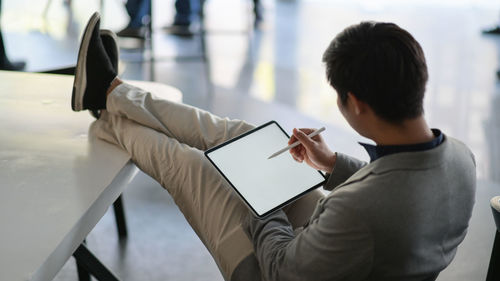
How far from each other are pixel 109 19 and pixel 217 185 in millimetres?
3044

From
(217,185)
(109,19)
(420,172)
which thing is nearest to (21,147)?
(217,185)

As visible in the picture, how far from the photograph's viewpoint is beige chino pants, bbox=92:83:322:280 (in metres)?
1.35

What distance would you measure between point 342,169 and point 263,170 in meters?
0.19

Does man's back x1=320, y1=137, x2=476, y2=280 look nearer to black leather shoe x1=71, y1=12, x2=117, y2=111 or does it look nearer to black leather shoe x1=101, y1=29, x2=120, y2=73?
black leather shoe x1=71, y1=12, x2=117, y2=111

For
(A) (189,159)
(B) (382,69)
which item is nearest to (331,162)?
(A) (189,159)

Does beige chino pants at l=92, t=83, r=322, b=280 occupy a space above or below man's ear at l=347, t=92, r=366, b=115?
below

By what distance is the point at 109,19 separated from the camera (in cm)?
418

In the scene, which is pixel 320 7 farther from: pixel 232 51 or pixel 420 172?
pixel 420 172

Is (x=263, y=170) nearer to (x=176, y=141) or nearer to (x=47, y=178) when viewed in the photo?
(x=176, y=141)

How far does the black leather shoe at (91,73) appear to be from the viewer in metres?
1.62

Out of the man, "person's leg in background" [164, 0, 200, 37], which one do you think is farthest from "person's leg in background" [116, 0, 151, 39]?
the man

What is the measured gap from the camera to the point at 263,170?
1.47m

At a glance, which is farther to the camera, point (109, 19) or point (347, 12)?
point (347, 12)

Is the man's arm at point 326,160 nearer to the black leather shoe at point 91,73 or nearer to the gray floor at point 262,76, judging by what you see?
the black leather shoe at point 91,73
